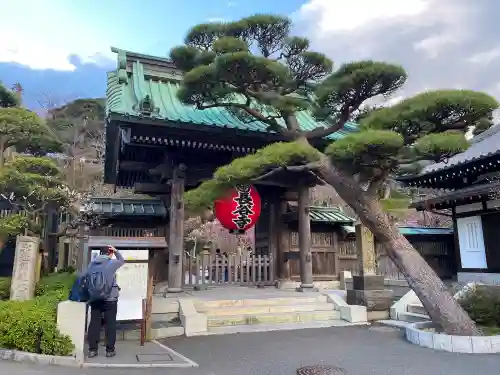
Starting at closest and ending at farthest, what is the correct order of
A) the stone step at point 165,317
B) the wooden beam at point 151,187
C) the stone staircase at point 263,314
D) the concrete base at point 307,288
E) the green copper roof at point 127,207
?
1. the stone staircase at point 263,314
2. the stone step at point 165,317
3. the green copper roof at point 127,207
4. the concrete base at point 307,288
5. the wooden beam at point 151,187

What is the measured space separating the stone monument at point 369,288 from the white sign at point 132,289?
5.63 meters

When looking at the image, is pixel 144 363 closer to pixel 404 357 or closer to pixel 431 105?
pixel 404 357

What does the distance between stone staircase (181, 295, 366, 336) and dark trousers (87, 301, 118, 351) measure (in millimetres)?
2413

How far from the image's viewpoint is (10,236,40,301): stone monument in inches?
320

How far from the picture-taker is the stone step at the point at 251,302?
9.59 meters

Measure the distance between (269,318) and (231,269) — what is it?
11.0 feet

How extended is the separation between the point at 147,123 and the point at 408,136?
19.5 feet

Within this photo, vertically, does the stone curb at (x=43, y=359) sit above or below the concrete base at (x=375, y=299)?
below

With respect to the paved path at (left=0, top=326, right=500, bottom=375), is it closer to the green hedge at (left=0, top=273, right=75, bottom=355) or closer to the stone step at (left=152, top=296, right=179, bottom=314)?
the green hedge at (left=0, top=273, right=75, bottom=355)

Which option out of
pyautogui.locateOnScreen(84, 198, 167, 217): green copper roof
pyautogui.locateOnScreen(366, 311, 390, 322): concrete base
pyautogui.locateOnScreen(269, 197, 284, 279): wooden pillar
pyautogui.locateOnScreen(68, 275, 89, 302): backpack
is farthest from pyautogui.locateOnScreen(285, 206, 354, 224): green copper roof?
pyautogui.locateOnScreen(68, 275, 89, 302): backpack

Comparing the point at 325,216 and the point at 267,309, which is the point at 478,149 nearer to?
the point at 325,216

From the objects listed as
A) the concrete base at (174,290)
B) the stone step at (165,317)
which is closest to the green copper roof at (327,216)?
the concrete base at (174,290)

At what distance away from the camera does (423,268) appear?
7.23 meters

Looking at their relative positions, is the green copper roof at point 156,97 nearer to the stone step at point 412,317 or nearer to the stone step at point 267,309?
the stone step at point 267,309
